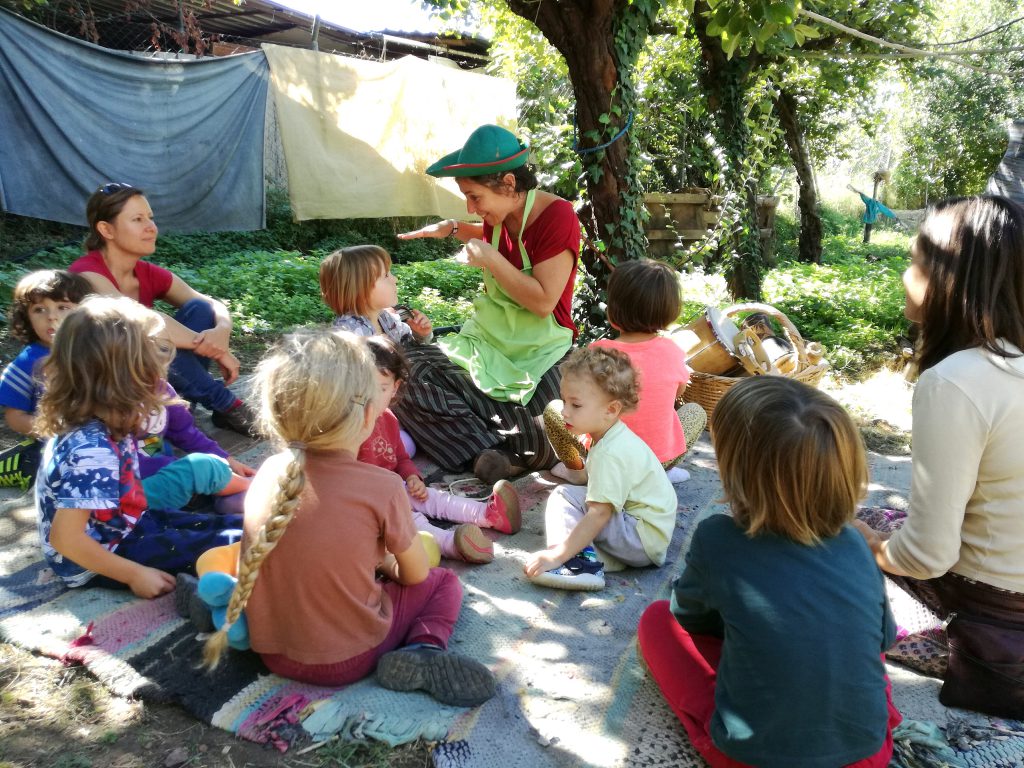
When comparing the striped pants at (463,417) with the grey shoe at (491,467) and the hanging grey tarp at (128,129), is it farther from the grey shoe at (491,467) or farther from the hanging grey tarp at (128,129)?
the hanging grey tarp at (128,129)

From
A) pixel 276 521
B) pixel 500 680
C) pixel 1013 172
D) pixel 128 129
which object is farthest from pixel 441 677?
pixel 128 129

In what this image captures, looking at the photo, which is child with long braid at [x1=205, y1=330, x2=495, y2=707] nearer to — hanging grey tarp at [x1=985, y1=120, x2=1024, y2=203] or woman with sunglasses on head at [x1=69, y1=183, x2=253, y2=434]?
woman with sunglasses on head at [x1=69, y1=183, x2=253, y2=434]

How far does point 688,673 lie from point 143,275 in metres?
3.10

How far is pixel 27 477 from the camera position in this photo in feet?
9.95

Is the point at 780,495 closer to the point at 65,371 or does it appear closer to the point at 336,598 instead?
the point at 336,598

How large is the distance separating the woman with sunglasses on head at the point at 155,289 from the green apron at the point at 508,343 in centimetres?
113

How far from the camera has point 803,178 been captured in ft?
38.8

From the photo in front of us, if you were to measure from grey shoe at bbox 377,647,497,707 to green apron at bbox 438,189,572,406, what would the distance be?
1.63m

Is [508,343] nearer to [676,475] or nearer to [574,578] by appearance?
[676,475]

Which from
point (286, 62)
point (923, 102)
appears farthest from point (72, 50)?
point (923, 102)

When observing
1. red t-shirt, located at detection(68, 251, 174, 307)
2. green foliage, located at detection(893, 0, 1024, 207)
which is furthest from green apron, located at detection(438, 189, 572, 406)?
green foliage, located at detection(893, 0, 1024, 207)

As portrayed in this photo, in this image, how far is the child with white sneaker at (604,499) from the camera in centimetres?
248

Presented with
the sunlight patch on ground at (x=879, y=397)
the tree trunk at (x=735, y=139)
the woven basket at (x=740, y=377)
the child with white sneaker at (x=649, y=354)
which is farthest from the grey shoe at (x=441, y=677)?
the tree trunk at (x=735, y=139)

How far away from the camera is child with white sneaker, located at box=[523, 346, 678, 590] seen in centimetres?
248
